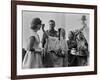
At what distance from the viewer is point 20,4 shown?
1310 millimetres

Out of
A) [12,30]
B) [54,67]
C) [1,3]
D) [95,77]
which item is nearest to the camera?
[1,3]

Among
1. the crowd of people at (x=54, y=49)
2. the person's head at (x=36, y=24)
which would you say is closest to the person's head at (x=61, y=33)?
the crowd of people at (x=54, y=49)

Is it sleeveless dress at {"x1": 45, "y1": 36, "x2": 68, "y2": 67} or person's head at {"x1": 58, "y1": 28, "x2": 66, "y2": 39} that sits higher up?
person's head at {"x1": 58, "y1": 28, "x2": 66, "y2": 39}

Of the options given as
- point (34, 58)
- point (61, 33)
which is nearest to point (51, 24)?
point (61, 33)

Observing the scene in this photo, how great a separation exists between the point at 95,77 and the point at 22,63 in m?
0.63

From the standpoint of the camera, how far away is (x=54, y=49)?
4.58 ft

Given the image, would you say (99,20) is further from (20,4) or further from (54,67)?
(20,4)

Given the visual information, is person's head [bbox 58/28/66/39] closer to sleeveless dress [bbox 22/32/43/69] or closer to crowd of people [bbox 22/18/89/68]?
crowd of people [bbox 22/18/89/68]

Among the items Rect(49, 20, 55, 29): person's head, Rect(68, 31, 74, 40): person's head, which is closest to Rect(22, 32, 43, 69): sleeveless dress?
Rect(49, 20, 55, 29): person's head

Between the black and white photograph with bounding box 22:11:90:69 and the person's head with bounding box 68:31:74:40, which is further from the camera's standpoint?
the person's head with bounding box 68:31:74:40

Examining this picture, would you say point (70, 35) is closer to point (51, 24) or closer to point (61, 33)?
point (61, 33)

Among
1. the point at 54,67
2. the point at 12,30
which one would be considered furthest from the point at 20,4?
the point at 54,67

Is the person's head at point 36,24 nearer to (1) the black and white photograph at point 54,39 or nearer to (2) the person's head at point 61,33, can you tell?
(1) the black and white photograph at point 54,39

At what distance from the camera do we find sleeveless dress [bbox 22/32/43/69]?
1.34 meters
